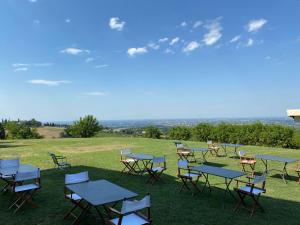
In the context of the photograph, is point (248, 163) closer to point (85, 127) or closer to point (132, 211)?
point (132, 211)

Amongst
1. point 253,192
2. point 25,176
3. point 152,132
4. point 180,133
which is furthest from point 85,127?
point 253,192

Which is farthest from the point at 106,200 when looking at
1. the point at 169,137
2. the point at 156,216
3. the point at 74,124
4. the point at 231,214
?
the point at 74,124

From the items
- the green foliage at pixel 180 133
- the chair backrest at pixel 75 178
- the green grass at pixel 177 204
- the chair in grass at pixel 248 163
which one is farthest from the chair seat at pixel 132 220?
the green foliage at pixel 180 133

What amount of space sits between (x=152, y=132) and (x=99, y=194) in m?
31.0

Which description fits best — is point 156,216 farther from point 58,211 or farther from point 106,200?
point 58,211

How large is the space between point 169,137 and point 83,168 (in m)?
18.4

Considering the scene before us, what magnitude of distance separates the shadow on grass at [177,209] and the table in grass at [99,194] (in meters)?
0.80

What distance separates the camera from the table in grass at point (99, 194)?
13.2ft


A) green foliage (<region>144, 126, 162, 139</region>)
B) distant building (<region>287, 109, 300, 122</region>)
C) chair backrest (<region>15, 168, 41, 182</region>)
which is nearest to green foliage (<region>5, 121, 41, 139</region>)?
green foliage (<region>144, 126, 162, 139</region>)

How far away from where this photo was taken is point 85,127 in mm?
43688

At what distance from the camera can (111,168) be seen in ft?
33.4

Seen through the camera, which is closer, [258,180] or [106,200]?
[106,200]

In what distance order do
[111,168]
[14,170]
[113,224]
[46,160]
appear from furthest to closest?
[46,160], [111,168], [14,170], [113,224]

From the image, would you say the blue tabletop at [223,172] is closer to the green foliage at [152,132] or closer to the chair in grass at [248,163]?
the chair in grass at [248,163]
